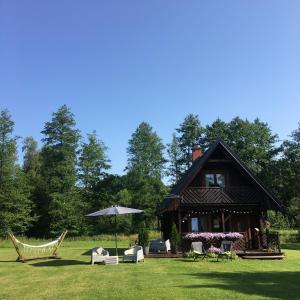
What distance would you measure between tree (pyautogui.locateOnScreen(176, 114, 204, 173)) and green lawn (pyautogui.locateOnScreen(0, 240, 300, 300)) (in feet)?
141

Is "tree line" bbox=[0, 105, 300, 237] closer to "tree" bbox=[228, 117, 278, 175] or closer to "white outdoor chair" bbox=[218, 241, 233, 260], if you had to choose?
"tree" bbox=[228, 117, 278, 175]

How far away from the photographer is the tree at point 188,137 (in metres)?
61.7

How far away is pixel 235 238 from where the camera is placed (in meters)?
23.3

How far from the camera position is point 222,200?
81.3 ft

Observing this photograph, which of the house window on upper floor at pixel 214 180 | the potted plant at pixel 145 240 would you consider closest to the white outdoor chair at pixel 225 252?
the potted plant at pixel 145 240

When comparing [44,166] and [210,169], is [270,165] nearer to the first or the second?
[44,166]

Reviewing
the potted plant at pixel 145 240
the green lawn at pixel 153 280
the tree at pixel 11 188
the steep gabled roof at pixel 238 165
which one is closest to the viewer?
the green lawn at pixel 153 280

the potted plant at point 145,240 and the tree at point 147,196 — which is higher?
the tree at point 147,196

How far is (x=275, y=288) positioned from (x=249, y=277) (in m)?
2.29

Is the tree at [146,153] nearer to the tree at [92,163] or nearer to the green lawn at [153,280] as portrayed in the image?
the tree at [92,163]

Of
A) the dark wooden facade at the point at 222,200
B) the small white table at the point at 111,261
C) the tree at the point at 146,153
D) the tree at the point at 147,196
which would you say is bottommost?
the small white table at the point at 111,261

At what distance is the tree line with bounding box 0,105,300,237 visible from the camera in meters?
51.5

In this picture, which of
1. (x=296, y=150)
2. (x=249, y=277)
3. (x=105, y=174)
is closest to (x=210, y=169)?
(x=249, y=277)

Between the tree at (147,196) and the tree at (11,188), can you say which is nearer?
the tree at (11,188)
